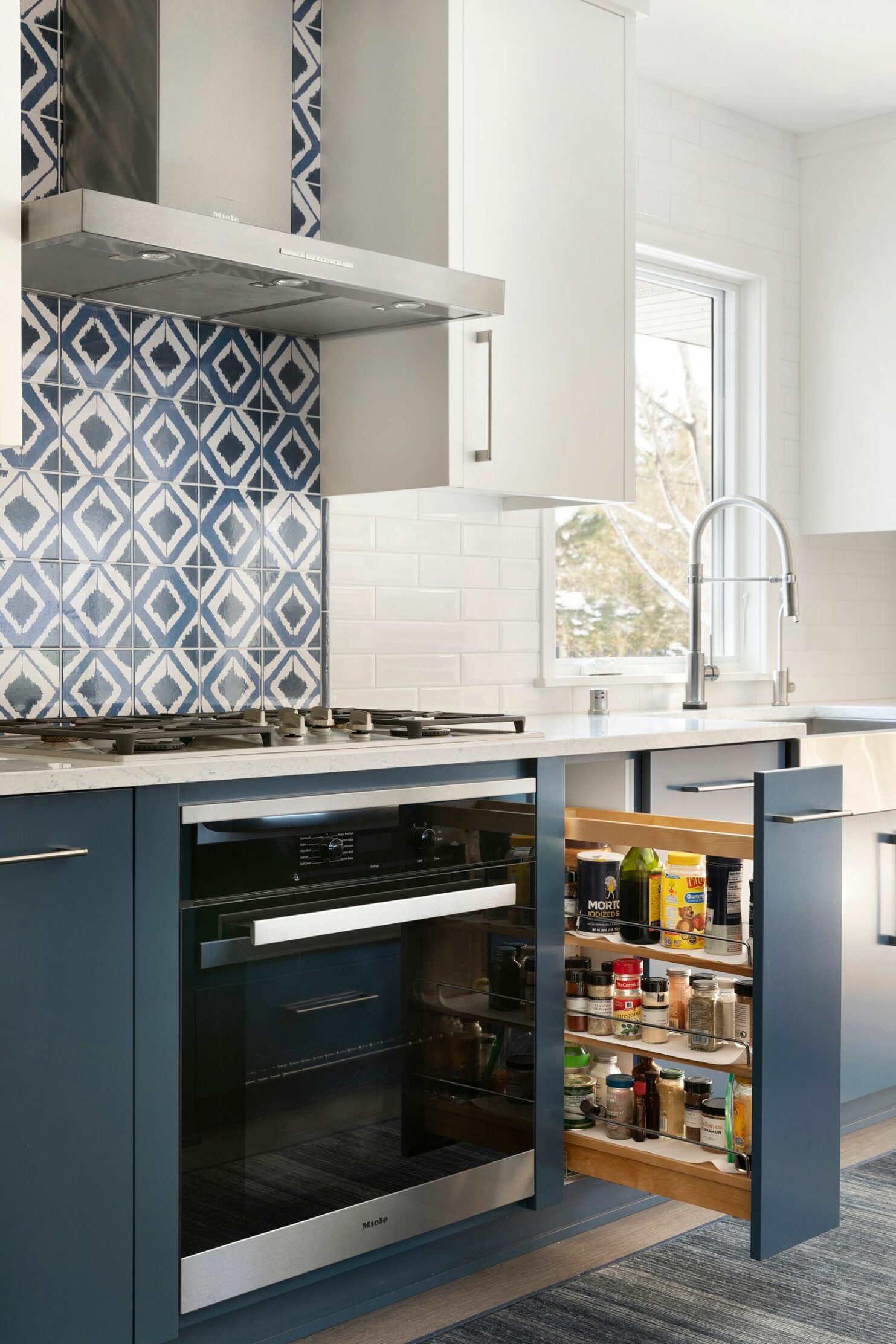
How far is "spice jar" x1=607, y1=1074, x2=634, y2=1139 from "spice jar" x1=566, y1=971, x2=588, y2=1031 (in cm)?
10

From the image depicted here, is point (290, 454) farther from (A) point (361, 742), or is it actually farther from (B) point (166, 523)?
(A) point (361, 742)

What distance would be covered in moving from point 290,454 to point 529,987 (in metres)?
1.12

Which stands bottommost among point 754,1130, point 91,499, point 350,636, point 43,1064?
point 754,1130

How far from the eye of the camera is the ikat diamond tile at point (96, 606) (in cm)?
238

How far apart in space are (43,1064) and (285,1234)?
50cm

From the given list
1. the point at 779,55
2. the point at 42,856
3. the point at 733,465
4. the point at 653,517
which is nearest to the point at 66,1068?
the point at 42,856

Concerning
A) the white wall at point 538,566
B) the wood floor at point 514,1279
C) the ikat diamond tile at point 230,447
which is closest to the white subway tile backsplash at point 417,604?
the white wall at point 538,566

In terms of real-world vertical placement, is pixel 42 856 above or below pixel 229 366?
below

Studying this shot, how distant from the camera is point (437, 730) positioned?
7.53 feet

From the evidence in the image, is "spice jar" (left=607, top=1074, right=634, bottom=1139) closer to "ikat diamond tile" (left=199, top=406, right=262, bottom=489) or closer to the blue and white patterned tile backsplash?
the blue and white patterned tile backsplash

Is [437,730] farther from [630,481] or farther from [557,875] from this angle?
[630,481]

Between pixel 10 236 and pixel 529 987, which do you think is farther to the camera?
pixel 529 987

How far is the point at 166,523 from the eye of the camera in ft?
8.31

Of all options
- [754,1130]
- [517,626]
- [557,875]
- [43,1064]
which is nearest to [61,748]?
[43,1064]
